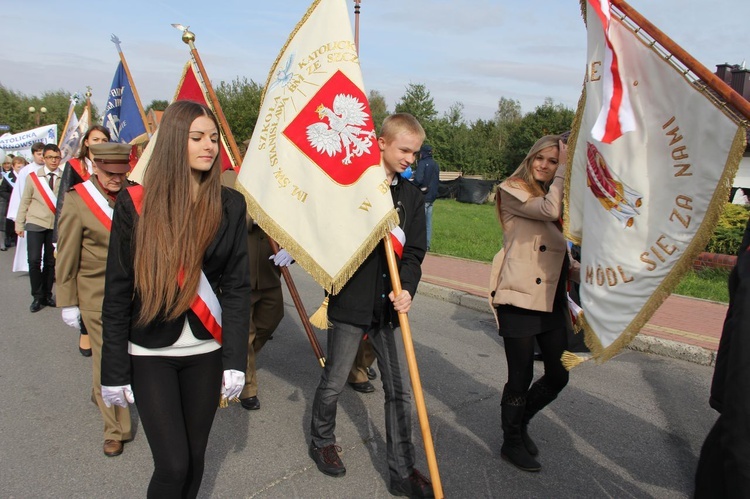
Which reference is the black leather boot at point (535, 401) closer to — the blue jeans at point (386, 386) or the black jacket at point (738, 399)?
the blue jeans at point (386, 386)

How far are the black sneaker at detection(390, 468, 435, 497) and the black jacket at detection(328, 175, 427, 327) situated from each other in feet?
2.79

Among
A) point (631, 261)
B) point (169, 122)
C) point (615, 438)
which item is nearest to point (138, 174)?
point (169, 122)

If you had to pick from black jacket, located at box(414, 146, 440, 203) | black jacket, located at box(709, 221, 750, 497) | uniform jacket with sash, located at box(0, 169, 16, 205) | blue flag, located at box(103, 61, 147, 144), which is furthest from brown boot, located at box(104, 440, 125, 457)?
uniform jacket with sash, located at box(0, 169, 16, 205)

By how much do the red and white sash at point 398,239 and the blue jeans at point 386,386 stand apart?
17.2 inches

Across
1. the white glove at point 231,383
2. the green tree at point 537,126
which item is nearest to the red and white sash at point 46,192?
the white glove at point 231,383

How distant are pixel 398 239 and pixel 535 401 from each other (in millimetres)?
1337

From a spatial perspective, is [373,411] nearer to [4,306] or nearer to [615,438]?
[615,438]

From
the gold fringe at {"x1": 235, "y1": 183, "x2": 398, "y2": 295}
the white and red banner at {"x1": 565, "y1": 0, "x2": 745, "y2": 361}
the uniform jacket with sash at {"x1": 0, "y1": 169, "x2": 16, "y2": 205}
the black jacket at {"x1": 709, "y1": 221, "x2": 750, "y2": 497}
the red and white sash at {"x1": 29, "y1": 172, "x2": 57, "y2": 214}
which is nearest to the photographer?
the black jacket at {"x1": 709, "y1": 221, "x2": 750, "y2": 497}

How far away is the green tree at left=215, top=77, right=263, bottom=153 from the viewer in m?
22.1

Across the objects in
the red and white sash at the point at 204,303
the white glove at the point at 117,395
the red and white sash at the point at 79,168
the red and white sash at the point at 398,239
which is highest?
the red and white sash at the point at 79,168

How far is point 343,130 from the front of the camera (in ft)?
10.8

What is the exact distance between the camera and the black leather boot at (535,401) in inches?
142

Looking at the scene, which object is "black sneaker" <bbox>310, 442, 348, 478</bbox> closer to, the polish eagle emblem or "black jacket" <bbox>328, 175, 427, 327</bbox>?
"black jacket" <bbox>328, 175, 427, 327</bbox>

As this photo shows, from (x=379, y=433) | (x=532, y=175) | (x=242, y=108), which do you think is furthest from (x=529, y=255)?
(x=242, y=108)
